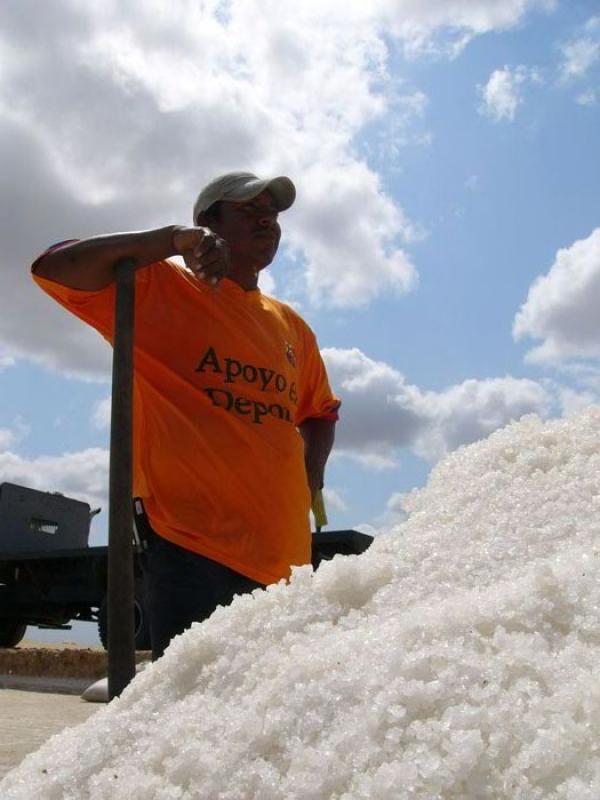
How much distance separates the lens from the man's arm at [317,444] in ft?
8.62

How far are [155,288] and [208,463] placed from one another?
Answer: 1.49ft

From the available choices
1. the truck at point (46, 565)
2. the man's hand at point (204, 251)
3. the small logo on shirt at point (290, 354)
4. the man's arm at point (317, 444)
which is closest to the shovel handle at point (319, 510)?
the man's arm at point (317, 444)

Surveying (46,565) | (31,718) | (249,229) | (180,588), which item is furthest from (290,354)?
(46,565)

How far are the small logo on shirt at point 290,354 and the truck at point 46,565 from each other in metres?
6.53

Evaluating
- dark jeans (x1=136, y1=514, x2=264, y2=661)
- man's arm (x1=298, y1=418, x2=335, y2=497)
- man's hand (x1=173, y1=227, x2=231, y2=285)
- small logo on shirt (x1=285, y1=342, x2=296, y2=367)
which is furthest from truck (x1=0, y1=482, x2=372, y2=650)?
man's hand (x1=173, y1=227, x2=231, y2=285)

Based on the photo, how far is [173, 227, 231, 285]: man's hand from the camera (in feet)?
5.18

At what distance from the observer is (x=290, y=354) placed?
7.84 ft

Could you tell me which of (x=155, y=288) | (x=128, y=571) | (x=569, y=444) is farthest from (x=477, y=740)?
(x=155, y=288)

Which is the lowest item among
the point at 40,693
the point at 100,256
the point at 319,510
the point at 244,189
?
the point at 40,693

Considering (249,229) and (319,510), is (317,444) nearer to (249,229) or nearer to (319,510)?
(319,510)

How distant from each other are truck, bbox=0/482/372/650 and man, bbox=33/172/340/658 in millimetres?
6724

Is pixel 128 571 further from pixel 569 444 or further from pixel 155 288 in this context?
pixel 155 288

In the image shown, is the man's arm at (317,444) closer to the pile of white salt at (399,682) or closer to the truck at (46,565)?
the pile of white salt at (399,682)

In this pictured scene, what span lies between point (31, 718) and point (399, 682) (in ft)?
13.3
